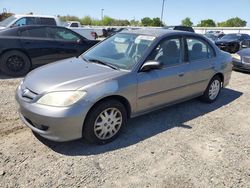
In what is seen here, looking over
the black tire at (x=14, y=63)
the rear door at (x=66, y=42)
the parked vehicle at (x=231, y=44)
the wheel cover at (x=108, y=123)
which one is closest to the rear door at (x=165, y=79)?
the wheel cover at (x=108, y=123)

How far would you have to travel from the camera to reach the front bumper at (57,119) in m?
3.26

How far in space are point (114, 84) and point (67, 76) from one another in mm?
666

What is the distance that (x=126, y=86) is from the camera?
12.4 ft

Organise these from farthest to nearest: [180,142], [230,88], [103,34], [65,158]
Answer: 1. [103,34]
2. [230,88]
3. [180,142]
4. [65,158]

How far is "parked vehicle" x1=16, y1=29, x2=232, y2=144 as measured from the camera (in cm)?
335

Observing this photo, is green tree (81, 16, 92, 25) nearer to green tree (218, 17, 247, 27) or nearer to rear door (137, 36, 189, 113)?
green tree (218, 17, 247, 27)

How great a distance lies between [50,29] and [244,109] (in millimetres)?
5743

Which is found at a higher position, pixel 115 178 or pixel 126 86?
pixel 126 86

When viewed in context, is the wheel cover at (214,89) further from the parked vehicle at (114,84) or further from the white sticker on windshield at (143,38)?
the white sticker on windshield at (143,38)

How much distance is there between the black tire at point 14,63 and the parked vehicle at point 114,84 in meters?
3.32

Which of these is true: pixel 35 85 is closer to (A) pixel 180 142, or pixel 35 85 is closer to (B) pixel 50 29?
(A) pixel 180 142

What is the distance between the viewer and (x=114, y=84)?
365 cm

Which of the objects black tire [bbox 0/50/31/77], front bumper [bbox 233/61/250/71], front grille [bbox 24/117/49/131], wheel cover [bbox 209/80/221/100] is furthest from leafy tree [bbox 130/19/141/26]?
front grille [bbox 24/117/49/131]

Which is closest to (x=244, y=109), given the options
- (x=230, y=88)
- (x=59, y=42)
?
(x=230, y=88)
